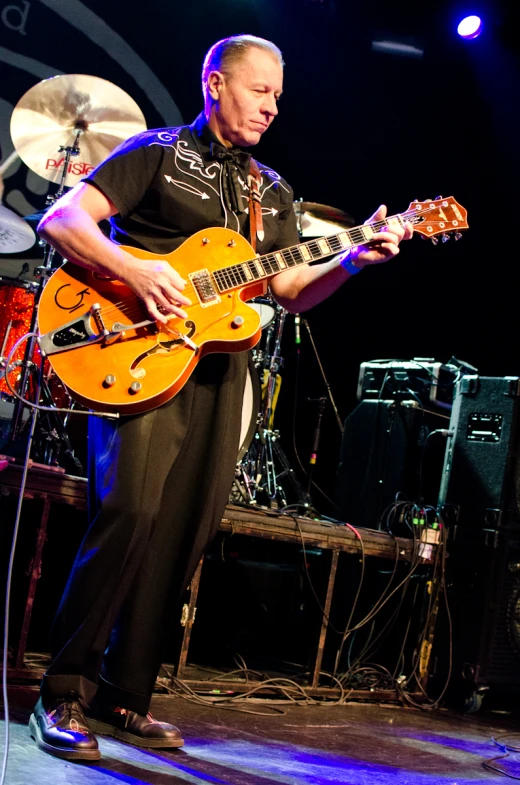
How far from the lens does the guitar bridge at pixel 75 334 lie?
88.9 inches

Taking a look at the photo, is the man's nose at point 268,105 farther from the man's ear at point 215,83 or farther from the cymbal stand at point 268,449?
the cymbal stand at point 268,449

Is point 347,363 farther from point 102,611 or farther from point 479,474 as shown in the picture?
point 102,611

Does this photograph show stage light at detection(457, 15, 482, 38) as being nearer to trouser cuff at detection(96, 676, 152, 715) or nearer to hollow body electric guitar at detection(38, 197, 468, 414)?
hollow body electric guitar at detection(38, 197, 468, 414)

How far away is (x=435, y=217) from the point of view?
276cm

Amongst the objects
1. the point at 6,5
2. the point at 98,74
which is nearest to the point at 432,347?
the point at 98,74

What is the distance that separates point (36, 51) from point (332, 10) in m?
2.13

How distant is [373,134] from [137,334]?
4.50 m

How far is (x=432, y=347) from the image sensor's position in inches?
253

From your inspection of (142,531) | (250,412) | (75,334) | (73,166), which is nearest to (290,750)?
(142,531)

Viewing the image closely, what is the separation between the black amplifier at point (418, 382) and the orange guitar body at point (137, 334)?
2632mm

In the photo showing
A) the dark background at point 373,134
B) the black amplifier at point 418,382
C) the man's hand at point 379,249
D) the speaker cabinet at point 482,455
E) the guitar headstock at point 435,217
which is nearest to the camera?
the man's hand at point 379,249

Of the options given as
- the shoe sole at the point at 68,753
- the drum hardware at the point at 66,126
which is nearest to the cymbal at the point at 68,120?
the drum hardware at the point at 66,126

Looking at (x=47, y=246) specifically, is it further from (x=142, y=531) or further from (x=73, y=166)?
(x=142, y=531)

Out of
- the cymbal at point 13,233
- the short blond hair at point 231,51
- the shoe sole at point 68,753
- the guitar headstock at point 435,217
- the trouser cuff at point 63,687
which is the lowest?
the shoe sole at point 68,753
